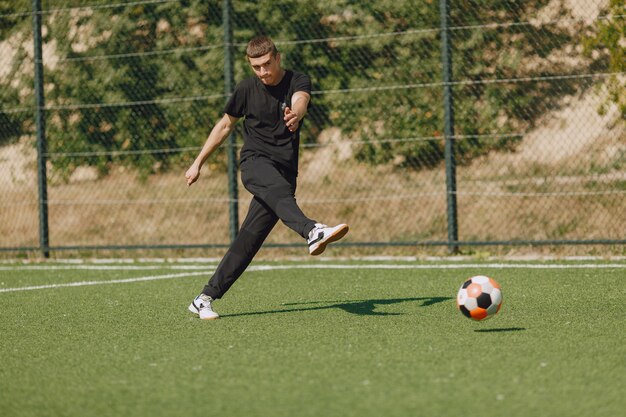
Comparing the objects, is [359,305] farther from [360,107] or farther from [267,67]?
[360,107]

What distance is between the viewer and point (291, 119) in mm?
6602

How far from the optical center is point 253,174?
7.05 metres

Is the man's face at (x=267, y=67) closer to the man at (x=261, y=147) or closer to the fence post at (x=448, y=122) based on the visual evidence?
the man at (x=261, y=147)

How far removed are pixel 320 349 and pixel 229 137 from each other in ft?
22.7

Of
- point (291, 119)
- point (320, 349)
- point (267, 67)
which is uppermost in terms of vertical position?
point (267, 67)

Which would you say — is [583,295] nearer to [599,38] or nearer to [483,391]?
[483,391]

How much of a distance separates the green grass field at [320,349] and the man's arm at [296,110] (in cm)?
125

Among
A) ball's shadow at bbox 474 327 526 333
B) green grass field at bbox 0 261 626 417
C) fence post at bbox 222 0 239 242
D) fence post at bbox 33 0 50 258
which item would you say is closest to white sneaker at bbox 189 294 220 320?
green grass field at bbox 0 261 626 417

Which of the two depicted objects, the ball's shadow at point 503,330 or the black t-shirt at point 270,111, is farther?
the black t-shirt at point 270,111

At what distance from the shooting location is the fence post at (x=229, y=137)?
40.2 feet

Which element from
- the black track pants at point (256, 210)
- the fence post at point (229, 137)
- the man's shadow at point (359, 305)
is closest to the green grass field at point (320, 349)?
the man's shadow at point (359, 305)

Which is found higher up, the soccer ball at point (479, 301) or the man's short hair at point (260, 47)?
the man's short hair at point (260, 47)

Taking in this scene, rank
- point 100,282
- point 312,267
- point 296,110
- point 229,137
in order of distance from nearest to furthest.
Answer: point 296,110, point 100,282, point 312,267, point 229,137

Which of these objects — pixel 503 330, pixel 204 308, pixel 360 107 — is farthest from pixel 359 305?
pixel 360 107
